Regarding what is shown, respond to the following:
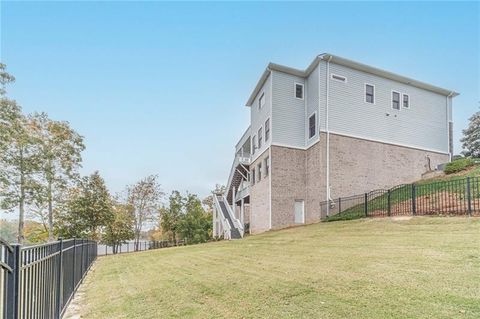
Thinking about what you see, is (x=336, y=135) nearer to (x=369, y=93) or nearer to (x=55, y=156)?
(x=369, y=93)

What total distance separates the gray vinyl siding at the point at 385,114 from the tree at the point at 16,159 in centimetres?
1889

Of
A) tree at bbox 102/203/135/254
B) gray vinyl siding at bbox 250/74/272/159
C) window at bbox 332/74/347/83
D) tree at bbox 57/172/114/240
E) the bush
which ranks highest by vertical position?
window at bbox 332/74/347/83

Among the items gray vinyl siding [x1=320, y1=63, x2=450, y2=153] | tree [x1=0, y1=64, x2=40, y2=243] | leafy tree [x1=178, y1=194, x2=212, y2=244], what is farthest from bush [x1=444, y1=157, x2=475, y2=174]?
tree [x1=0, y1=64, x2=40, y2=243]

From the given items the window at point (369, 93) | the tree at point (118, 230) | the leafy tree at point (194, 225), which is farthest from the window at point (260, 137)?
the tree at point (118, 230)

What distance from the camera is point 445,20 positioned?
48.8 ft

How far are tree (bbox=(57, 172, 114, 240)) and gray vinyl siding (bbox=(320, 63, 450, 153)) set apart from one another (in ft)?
63.8

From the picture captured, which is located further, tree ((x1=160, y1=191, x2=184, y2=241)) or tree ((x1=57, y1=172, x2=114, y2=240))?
tree ((x1=160, y1=191, x2=184, y2=241))

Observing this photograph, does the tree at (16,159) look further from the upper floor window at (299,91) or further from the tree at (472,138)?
the tree at (472,138)

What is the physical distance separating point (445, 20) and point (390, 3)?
2814 mm

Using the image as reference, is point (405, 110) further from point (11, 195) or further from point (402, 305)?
point (11, 195)

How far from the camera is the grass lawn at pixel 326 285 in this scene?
4.12 metres

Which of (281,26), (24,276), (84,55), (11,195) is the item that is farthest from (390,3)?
(11,195)

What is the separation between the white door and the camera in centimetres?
1948

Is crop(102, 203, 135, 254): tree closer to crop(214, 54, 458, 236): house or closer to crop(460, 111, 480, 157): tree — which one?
crop(214, 54, 458, 236): house
